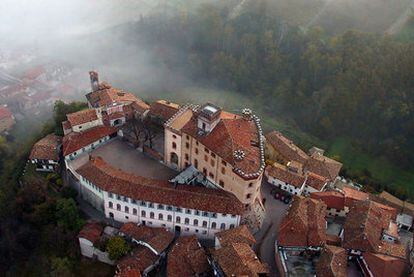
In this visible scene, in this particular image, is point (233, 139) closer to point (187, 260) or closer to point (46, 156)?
point (187, 260)

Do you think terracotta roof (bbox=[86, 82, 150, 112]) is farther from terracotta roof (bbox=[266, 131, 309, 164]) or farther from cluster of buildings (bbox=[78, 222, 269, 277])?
terracotta roof (bbox=[266, 131, 309, 164])

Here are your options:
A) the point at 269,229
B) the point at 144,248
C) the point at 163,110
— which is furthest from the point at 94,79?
the point at 269,229

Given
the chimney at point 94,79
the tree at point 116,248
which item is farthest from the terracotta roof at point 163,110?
the tree at point 116,248

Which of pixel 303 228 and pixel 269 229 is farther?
pixel 269 229

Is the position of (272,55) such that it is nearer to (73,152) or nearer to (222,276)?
(73,152)

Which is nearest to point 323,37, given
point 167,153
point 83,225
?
point 167,153
